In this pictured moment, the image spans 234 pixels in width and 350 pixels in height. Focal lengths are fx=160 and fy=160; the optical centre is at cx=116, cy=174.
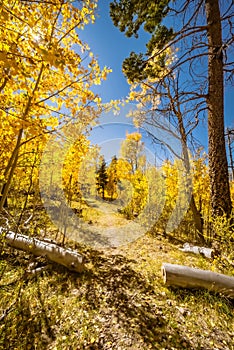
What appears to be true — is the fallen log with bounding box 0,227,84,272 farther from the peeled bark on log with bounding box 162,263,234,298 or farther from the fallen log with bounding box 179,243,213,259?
the fallen log with bounding box 179,243,213,259

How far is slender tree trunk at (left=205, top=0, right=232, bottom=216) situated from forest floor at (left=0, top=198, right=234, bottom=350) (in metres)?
1.55

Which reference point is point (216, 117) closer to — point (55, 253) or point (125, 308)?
point (125, 308)

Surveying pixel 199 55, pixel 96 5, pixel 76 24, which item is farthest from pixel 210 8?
pixel 76 24

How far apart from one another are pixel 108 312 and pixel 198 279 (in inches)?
70.5

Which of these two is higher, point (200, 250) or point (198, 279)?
point (198, 279)

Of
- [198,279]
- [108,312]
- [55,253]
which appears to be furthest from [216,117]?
[55,253]

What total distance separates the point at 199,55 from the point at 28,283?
6.30 metres

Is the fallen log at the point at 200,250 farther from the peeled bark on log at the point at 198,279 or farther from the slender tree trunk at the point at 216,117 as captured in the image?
the slender tree trunk at the point at 216,117

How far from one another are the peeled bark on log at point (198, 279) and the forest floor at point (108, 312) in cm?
12

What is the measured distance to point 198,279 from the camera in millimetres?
3102

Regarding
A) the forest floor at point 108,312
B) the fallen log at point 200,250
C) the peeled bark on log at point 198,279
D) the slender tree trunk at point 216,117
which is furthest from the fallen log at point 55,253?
the fallen log at point 200,250

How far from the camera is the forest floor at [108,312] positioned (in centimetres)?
223

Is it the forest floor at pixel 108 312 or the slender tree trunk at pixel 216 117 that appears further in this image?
the slender tree trunk at pixel 216 117

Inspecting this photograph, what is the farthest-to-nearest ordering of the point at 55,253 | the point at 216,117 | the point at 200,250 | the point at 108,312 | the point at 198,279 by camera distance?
the point at 200,250 → the point at 55,253 → the point at 216,117 → the point at 198,279 → the point at 108,312
